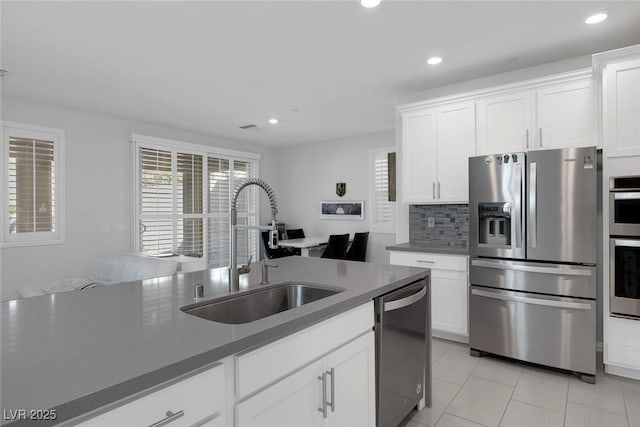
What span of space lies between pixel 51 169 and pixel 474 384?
5.20 metres

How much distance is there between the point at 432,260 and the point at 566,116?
1682 millimetres

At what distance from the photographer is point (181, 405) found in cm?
90

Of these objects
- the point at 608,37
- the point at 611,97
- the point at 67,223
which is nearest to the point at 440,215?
the point at 611,97

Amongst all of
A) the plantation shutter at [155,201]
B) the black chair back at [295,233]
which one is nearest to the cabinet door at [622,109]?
the black chair back at [295,233]

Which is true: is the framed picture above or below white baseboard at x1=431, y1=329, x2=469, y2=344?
above

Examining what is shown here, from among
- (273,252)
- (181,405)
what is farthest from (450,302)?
(273,252)

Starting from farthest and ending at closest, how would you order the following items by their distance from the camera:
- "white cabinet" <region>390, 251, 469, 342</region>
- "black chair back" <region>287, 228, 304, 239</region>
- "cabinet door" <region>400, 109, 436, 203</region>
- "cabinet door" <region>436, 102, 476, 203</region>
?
"black chair back" <region>287, 228, 304, 239</region>, "cabinet door" <region>400, 109, 436, 203</region>, "cabinet door" <region>436, 102, 476, 203</region>, "white cabinet" <region>390, 251, 469, 342</region>

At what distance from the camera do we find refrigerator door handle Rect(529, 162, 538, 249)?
112 inches

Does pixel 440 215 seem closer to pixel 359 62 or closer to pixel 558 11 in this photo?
pixel 359 62

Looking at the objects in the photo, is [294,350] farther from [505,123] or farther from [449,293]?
[505,123]

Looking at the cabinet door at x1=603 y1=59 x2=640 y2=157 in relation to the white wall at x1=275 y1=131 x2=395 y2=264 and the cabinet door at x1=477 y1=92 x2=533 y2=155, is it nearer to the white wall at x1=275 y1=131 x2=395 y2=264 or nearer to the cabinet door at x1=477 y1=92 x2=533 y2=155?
the cabinet door at x1=477 y1=92 x2=533 y2=155

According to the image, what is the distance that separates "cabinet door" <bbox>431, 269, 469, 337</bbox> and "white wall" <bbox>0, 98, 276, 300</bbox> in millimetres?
4259

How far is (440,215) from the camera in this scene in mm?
3988

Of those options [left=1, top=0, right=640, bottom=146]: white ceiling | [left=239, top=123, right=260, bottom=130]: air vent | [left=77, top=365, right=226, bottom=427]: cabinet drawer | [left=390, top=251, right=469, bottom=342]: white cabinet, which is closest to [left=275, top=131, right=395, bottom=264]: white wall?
[left=239, top=123, right=260, bottom=130]: air vent
